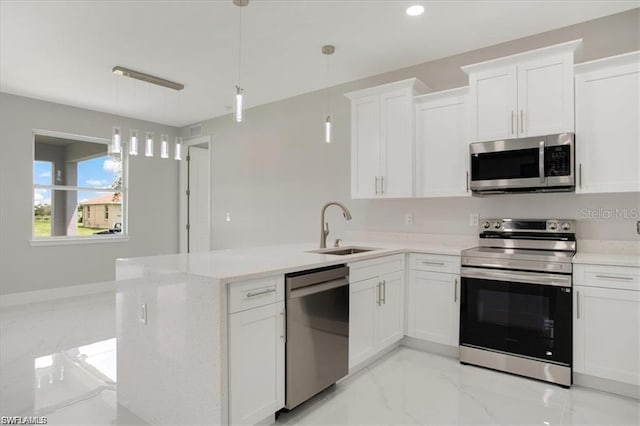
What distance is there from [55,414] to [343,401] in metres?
1.75

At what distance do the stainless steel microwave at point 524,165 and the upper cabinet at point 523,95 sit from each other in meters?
0.08

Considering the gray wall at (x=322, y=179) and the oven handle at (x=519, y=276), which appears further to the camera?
the gray wall at (x=322, y=179)

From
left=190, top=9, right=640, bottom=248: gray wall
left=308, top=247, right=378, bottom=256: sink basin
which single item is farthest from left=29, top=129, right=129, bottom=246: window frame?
left=308, top=247, right=378, bottom=256: sink basin

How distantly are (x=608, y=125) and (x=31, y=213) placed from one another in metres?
6.43

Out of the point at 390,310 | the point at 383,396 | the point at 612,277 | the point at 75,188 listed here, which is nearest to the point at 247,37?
the point at 390,310

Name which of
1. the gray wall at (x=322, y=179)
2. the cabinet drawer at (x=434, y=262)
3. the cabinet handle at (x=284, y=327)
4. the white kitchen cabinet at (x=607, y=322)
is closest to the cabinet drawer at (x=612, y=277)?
the white kitchen cabinet at (x=607, y=322)

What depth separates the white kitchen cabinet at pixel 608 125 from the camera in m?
2.55

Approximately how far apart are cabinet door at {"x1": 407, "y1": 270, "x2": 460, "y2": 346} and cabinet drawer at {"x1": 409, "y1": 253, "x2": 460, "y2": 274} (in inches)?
1.6

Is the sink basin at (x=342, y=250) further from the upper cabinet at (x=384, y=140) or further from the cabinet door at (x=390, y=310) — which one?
the upper cabinet at (x=384, y=140)

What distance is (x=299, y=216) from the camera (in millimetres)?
4883

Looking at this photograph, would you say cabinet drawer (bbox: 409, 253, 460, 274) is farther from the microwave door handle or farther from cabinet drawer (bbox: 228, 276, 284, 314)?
cabinet drawer (bbox: 228, 276, 284, 314)

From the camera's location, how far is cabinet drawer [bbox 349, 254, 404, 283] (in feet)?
Answer: 8.63

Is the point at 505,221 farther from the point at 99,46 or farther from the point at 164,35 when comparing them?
the point at 99,46

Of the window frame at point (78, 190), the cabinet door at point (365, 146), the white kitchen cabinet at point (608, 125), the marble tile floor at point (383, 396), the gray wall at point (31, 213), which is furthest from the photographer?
the window frame at point (78, 190)
